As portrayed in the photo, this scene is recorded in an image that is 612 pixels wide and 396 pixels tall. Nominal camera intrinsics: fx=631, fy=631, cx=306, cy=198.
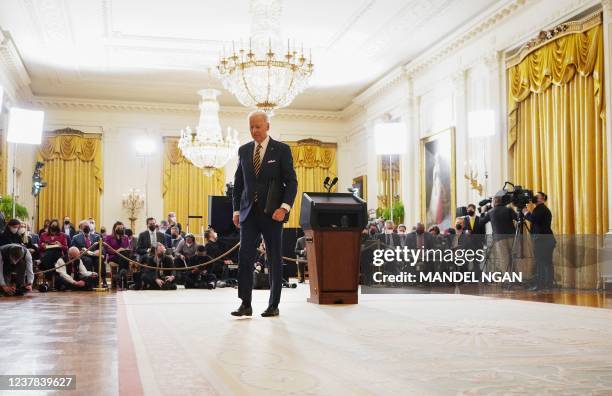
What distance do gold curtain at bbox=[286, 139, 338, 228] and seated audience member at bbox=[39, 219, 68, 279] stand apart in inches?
309

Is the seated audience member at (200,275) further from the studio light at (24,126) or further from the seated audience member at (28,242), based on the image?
the studio light at (24,126)

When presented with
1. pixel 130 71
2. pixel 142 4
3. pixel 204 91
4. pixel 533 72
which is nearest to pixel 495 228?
pixel 533 72

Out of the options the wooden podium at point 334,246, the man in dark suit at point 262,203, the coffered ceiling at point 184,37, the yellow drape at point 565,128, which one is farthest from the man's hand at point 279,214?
the coffered ceiling at point 184,37

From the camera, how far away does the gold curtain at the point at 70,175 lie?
50.2 ft

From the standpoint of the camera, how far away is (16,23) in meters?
10.9

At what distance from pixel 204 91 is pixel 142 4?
13.0 feet

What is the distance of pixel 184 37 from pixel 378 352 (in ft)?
33.7

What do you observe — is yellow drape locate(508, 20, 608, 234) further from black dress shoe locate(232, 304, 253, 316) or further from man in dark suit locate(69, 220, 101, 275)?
man in dark suit locate(69, 220, 101, 275)

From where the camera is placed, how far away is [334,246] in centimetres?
547

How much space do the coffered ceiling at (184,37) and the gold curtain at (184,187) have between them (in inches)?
69.4

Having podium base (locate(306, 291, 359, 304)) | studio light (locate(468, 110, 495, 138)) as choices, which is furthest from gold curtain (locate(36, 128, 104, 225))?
podium base (locate(306, 291, 359, 304))

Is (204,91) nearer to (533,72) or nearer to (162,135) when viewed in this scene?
(162,135)

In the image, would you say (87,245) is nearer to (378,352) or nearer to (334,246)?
(334,246)

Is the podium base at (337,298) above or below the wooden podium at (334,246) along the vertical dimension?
below
